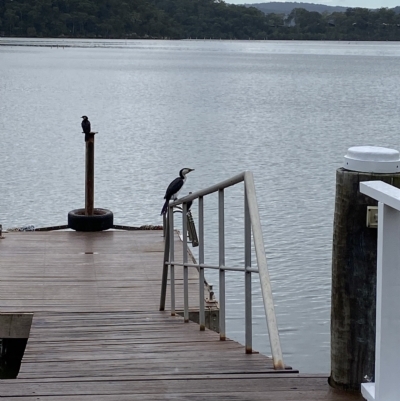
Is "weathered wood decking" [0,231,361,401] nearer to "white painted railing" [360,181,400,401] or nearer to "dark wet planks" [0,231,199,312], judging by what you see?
"dark wet planks" [0,231,199,312]

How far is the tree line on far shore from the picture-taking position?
145m

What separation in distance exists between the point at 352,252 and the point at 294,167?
19241 millimetres

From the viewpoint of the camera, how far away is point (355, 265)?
3260 mm

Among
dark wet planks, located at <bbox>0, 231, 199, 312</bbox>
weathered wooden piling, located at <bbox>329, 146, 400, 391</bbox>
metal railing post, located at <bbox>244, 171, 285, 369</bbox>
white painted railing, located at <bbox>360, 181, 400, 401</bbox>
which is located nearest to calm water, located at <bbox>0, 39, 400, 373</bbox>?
dark wet planks, located at <bbox>0, 231, 199, 312</bbox>

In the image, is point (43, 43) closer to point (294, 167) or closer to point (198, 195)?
point (294, 167)

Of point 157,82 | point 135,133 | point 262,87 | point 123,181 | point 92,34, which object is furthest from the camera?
point 92,34

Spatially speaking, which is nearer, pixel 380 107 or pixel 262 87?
pixel 380 107

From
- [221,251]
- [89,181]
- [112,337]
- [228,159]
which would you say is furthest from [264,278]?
[228,159]

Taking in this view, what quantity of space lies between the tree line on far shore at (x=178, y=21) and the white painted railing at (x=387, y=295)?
139358 millimetres

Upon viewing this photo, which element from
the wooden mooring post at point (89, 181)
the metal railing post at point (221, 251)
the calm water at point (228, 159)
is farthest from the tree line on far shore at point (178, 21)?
the metal railing post at point (221, 251)

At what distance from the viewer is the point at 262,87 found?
61.1 meters

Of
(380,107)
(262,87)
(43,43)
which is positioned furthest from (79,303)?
(43,43)

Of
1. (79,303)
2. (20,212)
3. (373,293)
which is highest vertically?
(373,293)

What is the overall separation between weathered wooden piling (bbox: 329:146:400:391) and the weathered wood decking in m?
0.16
